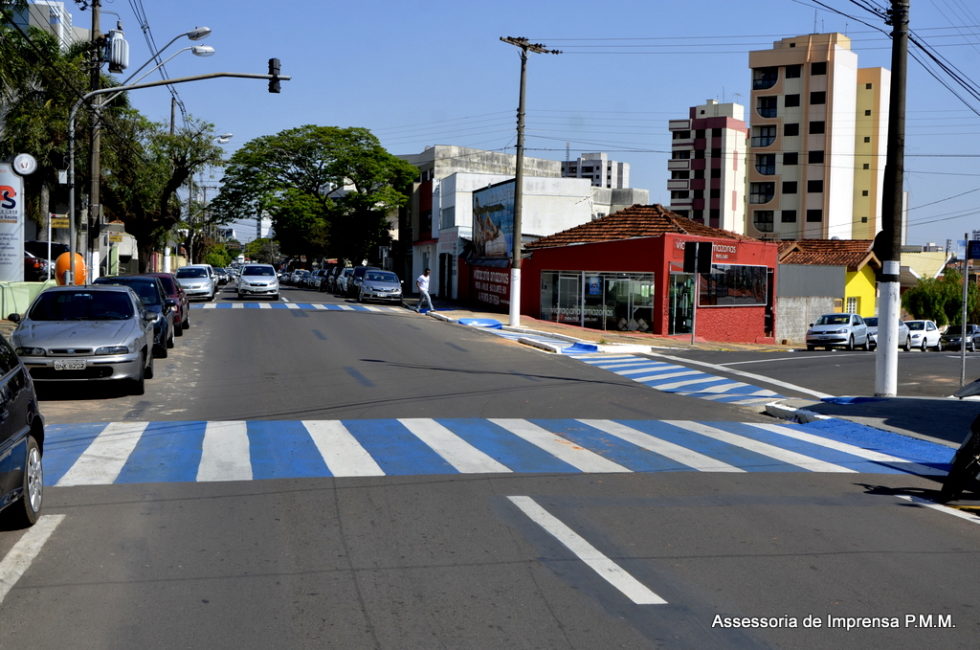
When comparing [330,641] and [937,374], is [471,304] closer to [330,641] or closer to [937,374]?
[937,374]

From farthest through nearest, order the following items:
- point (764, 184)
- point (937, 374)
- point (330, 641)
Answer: point (764, 184)
point (937, 374)
point (330, 641)

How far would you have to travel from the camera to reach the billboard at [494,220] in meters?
44.5

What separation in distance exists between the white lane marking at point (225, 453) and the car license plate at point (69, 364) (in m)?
2.64

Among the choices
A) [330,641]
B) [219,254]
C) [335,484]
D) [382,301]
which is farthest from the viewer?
[219,254]

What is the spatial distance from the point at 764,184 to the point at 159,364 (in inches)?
2892

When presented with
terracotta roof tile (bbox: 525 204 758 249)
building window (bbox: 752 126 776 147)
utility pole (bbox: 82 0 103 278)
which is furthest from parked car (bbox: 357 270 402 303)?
building window (bbox: 752 126 776 147)

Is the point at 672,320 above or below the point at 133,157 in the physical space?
below

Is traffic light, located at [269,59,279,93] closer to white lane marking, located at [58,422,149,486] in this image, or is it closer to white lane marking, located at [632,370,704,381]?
white lane marking, located at [632,370,704,381]

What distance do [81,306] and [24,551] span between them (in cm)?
950

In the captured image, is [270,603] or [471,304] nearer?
[270,603]

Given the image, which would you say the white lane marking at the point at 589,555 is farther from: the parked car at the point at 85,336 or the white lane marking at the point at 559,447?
the parked car at the point at 85,336

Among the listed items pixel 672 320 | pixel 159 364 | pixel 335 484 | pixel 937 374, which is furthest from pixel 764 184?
pixel 335 484

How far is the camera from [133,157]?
50031 millimetres

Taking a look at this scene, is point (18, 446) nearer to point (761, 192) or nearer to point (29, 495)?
point (29, 495)
